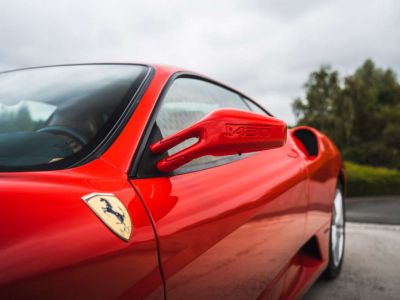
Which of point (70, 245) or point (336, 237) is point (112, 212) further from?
point (336, 237)

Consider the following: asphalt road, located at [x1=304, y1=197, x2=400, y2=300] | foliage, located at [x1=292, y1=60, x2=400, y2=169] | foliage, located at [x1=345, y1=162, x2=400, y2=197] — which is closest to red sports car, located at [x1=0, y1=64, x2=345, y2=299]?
asphalt road, located at [x1=304, y1=197, x2=400, y2=300]

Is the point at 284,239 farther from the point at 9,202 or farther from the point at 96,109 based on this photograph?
the point at 9,202

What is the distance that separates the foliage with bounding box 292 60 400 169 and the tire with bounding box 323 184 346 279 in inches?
1762

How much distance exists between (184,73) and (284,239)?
791mm

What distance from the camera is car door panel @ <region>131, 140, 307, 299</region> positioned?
3.64 ft

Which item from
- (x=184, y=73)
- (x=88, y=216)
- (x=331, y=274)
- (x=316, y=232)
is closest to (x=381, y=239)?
(x=331, y=274)

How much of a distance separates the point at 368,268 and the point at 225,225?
2.39 m

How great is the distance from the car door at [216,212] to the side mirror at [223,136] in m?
0.08

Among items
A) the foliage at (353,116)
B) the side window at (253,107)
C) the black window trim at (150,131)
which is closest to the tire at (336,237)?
the side window at (253,107)

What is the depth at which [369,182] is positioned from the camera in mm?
13828

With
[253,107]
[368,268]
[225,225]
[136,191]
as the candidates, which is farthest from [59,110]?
[368,268]

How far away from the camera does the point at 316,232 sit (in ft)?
8.29

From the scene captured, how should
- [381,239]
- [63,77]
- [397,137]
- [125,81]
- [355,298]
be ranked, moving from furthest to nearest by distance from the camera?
[397,137]
[381,239]
[355,298]
[63,77]
[125,81]

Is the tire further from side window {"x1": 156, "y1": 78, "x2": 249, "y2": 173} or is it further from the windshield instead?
the windshield
